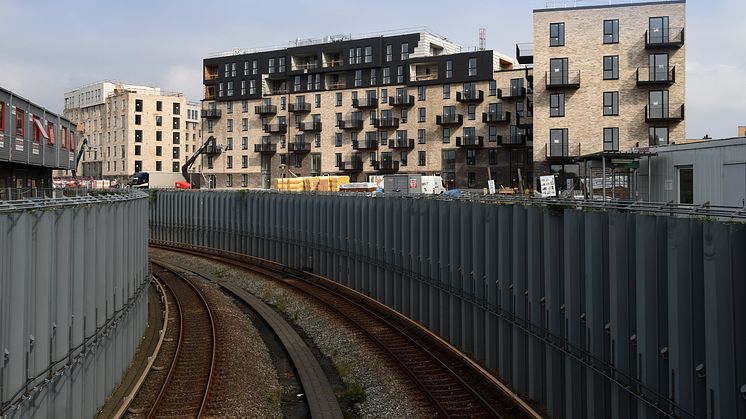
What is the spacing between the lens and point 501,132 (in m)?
77.5

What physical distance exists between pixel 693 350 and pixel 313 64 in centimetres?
8437

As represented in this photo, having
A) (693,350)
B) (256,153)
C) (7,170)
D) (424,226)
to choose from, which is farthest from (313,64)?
(693,350)

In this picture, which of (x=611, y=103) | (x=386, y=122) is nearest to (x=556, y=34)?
(x=611, y=103)

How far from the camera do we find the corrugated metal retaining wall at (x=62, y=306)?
330 inches

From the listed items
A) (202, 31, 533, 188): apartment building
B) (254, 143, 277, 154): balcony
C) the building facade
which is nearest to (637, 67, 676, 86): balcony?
(202, 31, 533, 188): apartment building

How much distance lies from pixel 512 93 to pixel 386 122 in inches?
653

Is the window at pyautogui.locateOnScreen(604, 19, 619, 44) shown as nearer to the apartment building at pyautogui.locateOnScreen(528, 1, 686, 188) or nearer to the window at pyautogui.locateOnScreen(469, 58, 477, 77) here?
the apartment building at pyautogui.locateOnScreen(528, 1, 686, 188)

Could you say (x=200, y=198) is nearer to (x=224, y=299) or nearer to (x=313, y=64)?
(x=224, y=299)

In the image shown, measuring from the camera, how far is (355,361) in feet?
57.9

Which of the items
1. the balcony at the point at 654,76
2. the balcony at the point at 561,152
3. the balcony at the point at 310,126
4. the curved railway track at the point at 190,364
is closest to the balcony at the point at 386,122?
the balcony at the point at 310,126

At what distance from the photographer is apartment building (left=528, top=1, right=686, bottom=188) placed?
53719 mm

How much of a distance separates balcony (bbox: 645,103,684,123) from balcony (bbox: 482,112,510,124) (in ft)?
77.1

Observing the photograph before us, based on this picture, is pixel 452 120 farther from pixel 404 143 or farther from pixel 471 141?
pixel 404 143

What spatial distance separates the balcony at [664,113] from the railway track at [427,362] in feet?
122
